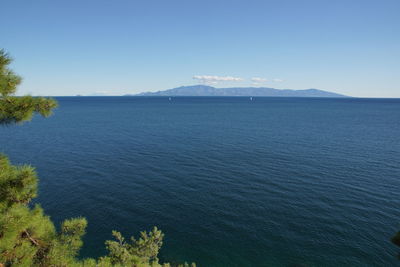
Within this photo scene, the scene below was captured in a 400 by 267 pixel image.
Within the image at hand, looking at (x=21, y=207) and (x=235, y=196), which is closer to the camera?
(x=21, y=207)

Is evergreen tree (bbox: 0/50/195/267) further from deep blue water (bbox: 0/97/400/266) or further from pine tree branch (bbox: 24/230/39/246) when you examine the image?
deep blue water (bbox: 0/97/400/266)

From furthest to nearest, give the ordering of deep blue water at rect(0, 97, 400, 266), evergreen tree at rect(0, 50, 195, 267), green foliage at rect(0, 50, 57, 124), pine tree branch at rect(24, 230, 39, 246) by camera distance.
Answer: deep blue water at rect(0, 97, 400, 266) → pine tree branch at rect(24, 230, 39, 246) → green foliage at rect(0, 50, 57, 124) → evergreen tree at rect(0, 50, 195, 267)

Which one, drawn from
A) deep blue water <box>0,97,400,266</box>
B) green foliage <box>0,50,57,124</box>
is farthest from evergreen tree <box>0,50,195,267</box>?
deep blue water <box>0,97,400,266</box>

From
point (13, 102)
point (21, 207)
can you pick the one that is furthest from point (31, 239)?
point (13, 102)

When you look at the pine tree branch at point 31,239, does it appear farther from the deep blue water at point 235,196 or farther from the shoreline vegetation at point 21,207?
the deep blue water at point 235,196

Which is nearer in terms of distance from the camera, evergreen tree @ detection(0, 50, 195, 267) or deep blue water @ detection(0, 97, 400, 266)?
evergreen tree @ detection(0, 50, 195, 267)

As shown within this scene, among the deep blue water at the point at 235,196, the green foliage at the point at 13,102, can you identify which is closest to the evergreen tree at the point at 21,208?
the green foliage at the point at 13,102

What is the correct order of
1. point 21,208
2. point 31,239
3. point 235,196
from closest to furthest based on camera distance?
point 21,208, point 31,239, point 235,196

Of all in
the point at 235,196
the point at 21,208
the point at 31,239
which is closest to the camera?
the point at 21,208

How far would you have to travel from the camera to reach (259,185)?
133ft

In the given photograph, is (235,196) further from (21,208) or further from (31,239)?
(21,208)

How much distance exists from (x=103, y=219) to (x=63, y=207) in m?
7.73

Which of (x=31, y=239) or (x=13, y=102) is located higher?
(x=13, y=102)

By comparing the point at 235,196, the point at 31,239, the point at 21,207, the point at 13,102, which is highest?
the point at 13,102
